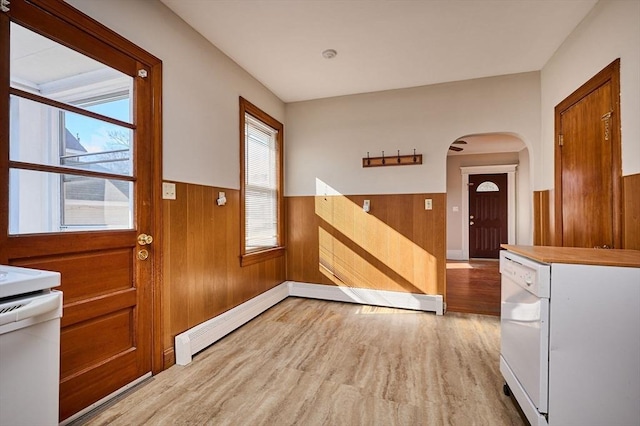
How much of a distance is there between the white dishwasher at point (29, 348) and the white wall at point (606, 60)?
3.00 meters

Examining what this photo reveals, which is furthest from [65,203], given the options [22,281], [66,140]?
[22,281]

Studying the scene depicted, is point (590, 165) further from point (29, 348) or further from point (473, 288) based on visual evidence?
point (29, 348)

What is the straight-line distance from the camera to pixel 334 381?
2029 millimetres

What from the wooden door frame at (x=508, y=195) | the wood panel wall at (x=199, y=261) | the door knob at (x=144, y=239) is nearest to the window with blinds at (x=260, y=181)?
the wood panel wall at (x=199, y=261)

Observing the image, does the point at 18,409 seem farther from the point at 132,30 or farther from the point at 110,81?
the point at 132,30

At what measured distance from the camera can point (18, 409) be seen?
92 cm

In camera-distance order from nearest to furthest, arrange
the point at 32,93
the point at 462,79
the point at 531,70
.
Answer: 1. the point at 32,93
2. the point at 531,70
3. the point at 462,79

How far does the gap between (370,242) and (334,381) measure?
1.93 metres

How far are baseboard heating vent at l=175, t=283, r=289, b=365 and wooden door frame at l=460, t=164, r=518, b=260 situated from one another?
521 cm

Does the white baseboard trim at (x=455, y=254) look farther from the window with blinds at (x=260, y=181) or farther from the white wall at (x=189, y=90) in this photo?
the white wall at (x=189, y=90)

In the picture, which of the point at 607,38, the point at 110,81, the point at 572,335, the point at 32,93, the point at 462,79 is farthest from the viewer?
the point at 462,79

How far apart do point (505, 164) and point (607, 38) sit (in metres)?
5.18

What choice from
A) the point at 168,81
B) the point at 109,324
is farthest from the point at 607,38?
the point at 109,324

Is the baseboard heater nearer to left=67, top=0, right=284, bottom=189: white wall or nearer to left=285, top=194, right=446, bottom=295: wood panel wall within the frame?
left=285, top=194, right=446, bottom=295: wood panel wall
